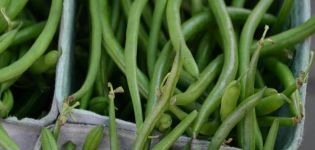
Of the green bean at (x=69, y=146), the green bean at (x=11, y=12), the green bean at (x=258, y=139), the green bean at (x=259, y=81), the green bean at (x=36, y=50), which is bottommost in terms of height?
the green bean at (x=69, y=146)

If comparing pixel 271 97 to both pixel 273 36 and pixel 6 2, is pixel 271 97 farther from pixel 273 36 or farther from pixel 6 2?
pixel 6 2

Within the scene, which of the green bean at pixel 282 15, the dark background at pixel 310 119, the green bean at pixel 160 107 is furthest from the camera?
the dark background at pixel 310 119

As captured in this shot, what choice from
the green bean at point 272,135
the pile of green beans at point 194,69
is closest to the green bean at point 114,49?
the pile of green beans at point 194,69

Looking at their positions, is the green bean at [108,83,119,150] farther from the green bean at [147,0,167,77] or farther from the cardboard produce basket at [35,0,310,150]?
the green bean at [147,0,167,77]

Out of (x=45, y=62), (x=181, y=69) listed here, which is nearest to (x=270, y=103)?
(x=181, y=69)

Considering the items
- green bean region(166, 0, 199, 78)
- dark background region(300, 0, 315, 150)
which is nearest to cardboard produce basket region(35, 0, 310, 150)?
green bean region(166, 0, 199, 78)

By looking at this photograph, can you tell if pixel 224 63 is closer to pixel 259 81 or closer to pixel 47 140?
pixel 259 81

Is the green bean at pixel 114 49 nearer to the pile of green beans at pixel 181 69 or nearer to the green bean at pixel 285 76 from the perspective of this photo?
the pile of green beans at pixel 181 69
